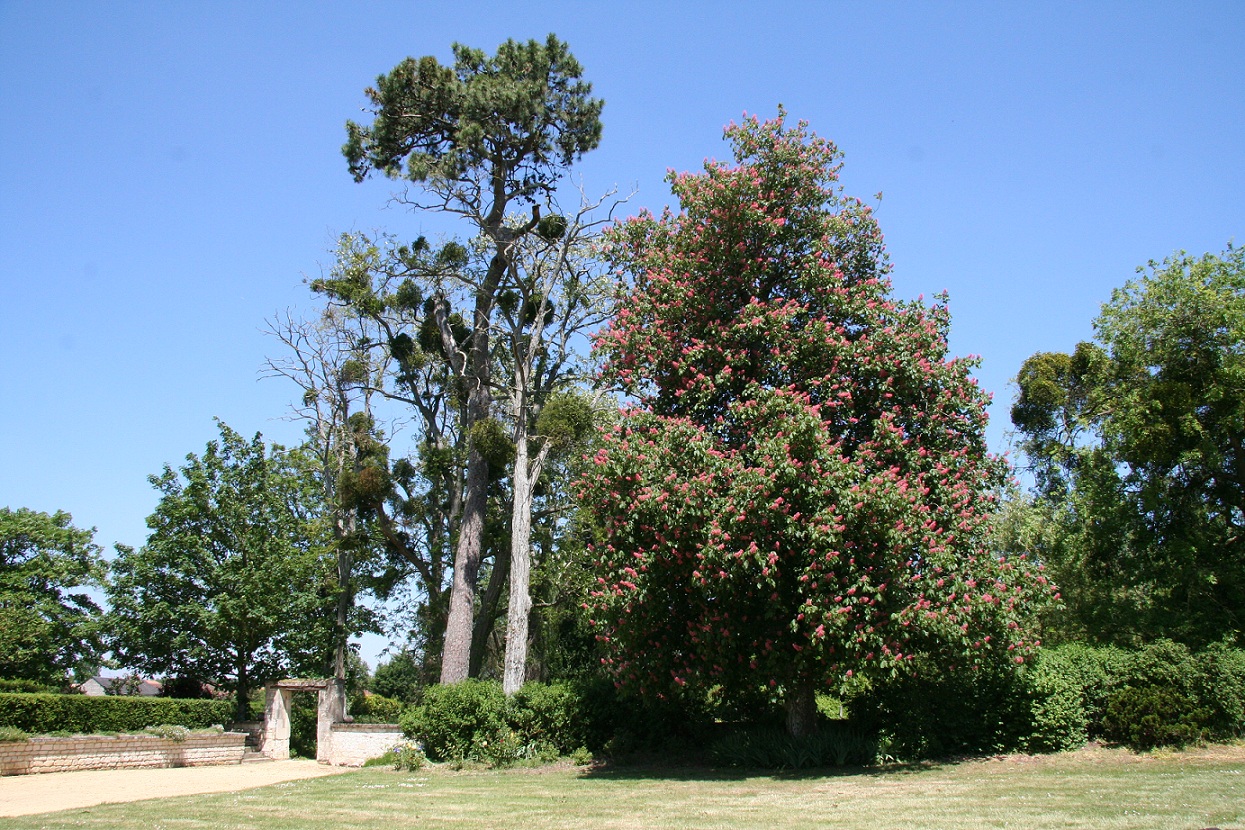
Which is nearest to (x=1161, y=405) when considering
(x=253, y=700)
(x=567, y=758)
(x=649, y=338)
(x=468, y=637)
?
(x=649, y=338)

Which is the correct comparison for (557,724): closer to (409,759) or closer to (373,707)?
(409,759)

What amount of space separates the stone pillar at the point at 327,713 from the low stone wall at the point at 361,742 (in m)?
1.18

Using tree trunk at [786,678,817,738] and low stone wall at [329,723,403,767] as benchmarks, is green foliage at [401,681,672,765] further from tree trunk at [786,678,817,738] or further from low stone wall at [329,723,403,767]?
low stone wall at [329,723,403,767]

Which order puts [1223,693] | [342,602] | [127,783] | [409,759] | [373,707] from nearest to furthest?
1. [1223,693]
2. [127,783]
3. [409,759]
4. [342,602]
5. [373,707]

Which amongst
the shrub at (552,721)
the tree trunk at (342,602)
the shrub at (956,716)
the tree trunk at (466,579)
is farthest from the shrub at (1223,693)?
the tree trunk at (342,602)

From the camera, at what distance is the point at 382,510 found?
2522 centimetres

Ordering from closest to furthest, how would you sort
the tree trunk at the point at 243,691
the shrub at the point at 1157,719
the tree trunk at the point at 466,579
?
the shrub at the point at 1157,719
the tree trunk at the point at 466,579
the tree trunk at the point at 243,691

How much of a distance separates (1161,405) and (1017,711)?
10642 mm

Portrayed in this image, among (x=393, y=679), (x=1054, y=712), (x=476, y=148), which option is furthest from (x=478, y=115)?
(x=393, y=679)

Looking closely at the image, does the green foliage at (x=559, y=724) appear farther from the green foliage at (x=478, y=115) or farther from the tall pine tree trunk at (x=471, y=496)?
the green foliage at (x=478, y=115)

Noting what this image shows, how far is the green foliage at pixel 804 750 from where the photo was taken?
14.3m

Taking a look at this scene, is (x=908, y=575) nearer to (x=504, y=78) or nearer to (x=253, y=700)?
(x=504, y=78)

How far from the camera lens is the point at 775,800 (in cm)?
1046

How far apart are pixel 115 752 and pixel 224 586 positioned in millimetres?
6818
